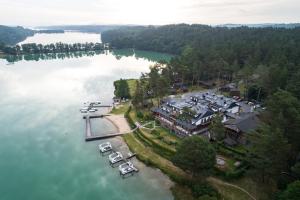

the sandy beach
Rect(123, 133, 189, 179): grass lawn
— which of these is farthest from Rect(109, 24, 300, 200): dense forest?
Rect(123, 133, 189, 179): grass lawn

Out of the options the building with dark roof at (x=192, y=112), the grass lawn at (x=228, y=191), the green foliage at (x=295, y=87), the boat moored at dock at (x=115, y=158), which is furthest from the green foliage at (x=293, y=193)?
the green foliage at (x=295, y=87)

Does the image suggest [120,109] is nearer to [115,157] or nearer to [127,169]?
[115,157]

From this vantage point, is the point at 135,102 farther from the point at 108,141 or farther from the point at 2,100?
the point at 2,100

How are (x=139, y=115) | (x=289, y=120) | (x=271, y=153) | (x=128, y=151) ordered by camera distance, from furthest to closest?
1. (x=139, y=115)
2. (x=128, y=151)
3. (x=289, y=120)
4. (x=271, y=153)

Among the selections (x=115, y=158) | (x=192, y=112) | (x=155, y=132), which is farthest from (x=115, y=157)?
(x=192, y=112)

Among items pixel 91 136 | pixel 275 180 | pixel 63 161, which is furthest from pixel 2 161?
pixel 275 180

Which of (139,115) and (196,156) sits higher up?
(196,156)

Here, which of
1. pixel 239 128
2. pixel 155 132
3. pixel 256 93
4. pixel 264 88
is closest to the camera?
pixel 239 128
